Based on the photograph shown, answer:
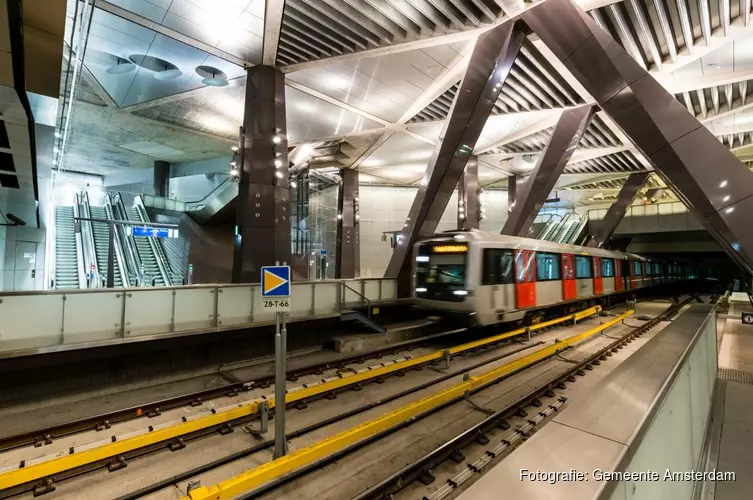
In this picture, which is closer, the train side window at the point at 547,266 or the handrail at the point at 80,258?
the train side window at the point at 547,266

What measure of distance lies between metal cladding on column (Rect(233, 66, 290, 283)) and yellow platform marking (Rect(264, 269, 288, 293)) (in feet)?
23.3

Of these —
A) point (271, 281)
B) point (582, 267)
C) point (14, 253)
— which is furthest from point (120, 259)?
point (582, 267)

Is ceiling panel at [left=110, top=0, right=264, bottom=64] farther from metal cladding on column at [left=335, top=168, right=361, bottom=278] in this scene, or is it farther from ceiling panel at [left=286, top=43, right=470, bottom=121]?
metal cladding on column at [left=335, top=168, right=361, bottom=278]

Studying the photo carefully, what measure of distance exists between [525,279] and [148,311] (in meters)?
9.44

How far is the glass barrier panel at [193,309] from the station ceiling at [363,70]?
306 inches

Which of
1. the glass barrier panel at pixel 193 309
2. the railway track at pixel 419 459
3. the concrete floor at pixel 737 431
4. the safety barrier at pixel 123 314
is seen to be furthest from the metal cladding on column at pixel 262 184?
the concrete floor at pixel 737 431

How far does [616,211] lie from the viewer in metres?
24.6

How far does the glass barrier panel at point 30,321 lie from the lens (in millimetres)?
5320

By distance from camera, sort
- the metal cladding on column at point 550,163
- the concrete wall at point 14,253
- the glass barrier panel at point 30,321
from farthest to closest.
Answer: the metal cladding on column at point 550,163, the concrete wall at point 14,253, the glass barrier panel at point 30,321

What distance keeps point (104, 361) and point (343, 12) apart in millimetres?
10544

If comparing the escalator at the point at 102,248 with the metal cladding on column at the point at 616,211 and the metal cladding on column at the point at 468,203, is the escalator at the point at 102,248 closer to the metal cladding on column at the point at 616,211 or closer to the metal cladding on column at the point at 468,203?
the metal cladding on column at the point at 468,203

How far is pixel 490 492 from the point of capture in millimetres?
1925

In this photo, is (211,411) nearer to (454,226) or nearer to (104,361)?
(104,361)

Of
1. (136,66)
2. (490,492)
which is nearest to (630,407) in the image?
(490,492)
